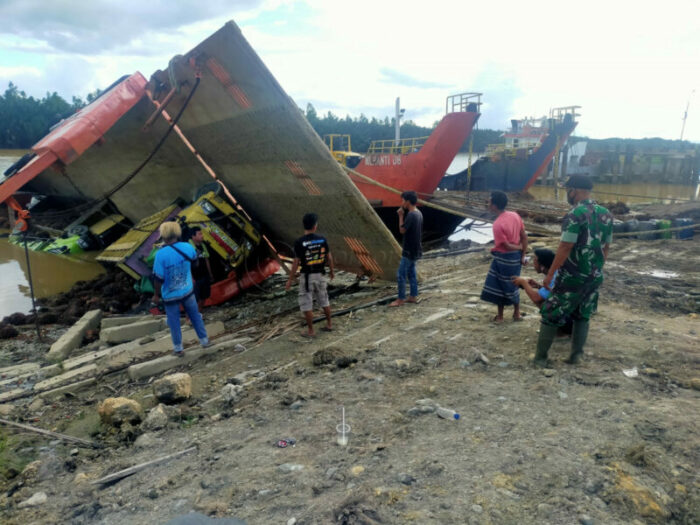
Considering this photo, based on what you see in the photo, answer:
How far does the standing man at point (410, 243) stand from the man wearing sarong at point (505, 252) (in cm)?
98

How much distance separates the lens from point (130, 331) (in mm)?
5871

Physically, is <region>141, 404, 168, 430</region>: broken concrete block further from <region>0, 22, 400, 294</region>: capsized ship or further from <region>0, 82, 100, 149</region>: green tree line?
<region>0, 82, 100, 149</region>: green tree line

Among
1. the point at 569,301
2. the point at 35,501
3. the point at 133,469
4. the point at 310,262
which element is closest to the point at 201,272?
the point at 310,262

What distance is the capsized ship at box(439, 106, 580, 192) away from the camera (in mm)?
19031

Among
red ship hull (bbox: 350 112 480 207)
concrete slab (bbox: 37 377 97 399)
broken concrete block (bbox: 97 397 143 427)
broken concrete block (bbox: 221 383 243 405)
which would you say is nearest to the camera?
broken concrete block (bbox: 97 397 143 427)

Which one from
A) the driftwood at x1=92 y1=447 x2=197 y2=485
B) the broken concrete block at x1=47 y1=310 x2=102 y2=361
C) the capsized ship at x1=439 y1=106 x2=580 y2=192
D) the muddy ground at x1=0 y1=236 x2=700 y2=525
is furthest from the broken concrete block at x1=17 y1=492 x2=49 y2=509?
the capsized ship at x1=439 y1=106 x2=580 y2=192

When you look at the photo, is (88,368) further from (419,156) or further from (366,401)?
(419,156)

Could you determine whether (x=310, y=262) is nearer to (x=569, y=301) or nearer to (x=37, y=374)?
(x=569, y=301)

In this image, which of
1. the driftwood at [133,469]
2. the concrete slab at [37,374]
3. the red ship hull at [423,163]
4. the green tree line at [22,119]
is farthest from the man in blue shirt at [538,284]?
the green tree line at [22,119]

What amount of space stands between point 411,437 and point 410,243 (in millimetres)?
2884

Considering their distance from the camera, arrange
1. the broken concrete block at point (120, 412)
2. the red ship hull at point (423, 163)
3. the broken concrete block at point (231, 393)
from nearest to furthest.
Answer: the broken concrete block at point (120, 412) < the broken concrete block at point (231, 393) < the red ship hull at point (423, 163)

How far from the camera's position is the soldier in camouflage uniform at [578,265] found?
315cm

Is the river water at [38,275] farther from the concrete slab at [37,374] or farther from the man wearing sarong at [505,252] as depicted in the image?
the man wearing sarong at [505,252]

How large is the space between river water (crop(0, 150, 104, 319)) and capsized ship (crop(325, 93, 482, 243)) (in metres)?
7.19
